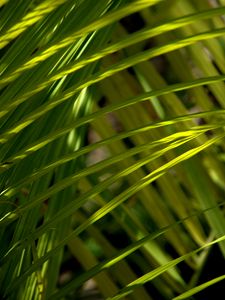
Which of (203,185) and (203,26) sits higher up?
(203,26)

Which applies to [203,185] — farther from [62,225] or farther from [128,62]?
[128,62]

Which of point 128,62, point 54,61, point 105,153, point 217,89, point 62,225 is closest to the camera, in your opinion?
point 128,62

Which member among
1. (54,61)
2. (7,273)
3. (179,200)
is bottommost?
(179,200)

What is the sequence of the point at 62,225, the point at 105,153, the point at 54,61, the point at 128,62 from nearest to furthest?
the point at 128,62 → the point at 54,61 → the point at 62,225 → the point at 105,153

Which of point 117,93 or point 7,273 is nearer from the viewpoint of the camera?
point 7,273

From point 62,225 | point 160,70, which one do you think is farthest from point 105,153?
point 62,225

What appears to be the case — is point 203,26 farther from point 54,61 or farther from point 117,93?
point 54,61

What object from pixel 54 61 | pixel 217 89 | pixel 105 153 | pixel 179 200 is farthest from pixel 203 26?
pixel 105 153
